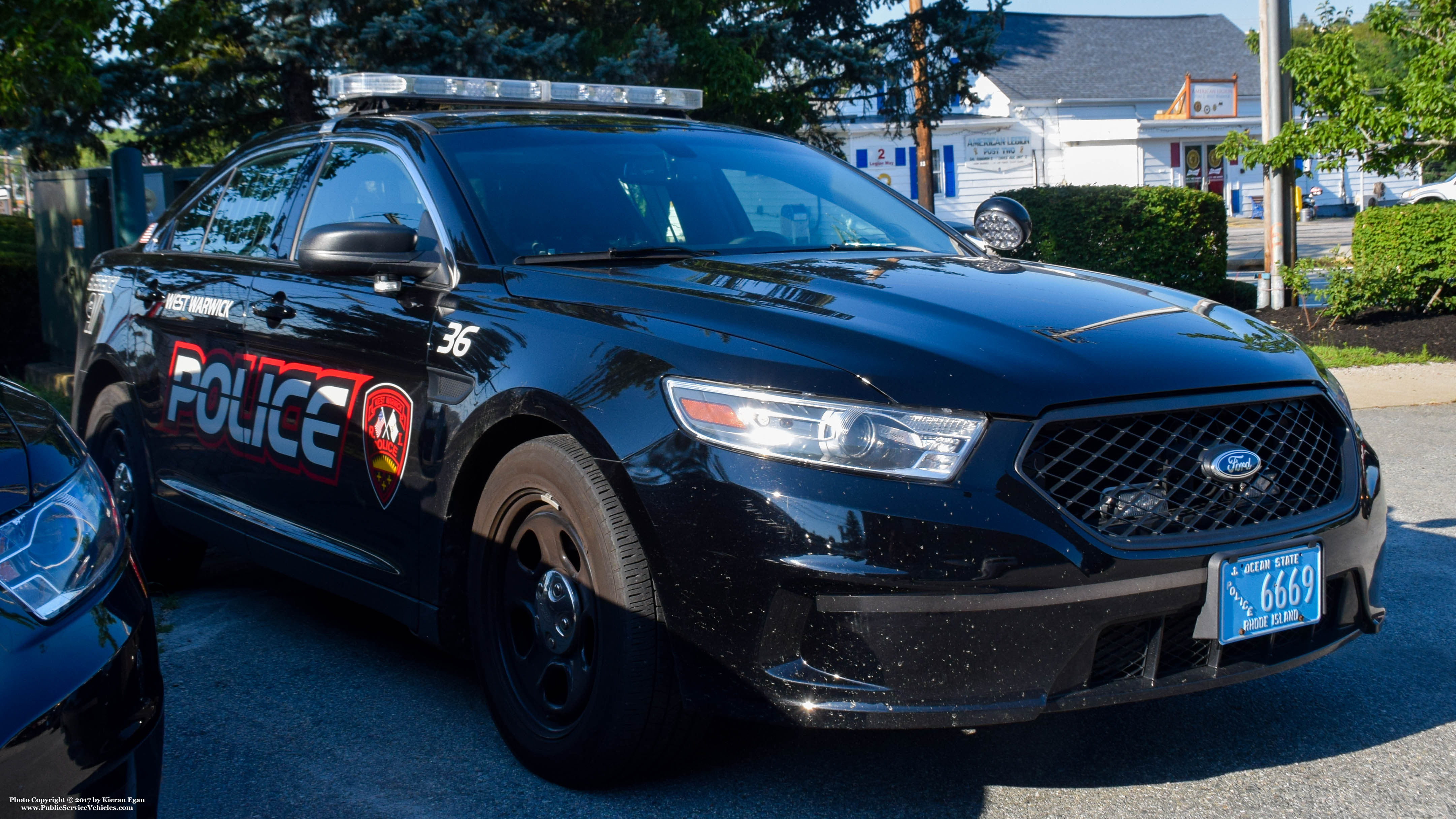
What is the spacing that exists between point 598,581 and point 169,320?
2.58 metres

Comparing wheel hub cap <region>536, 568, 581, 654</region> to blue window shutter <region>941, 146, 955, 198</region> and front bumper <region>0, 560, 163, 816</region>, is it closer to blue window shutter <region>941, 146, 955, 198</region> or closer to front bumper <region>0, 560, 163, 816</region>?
front bumper <region>0, 560, 163, 816</region>

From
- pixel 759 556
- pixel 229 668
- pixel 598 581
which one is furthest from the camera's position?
pixel 229 668

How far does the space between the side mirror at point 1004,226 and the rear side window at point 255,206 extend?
236 centimetres

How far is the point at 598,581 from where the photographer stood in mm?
2902

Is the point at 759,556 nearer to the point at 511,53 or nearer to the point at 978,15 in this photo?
the point at 511,53

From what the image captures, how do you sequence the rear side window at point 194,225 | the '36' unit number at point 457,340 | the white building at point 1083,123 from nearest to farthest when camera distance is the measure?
the '36' unit number at point 457,340
the rear side window at point 194,225
the white building at point 1083,123

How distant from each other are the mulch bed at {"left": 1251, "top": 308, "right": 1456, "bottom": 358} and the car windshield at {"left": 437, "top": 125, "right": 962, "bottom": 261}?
288 inches

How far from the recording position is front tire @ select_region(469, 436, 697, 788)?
112 inches

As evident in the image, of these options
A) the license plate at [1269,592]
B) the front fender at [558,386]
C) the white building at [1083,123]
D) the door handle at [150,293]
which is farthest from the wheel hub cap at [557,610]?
the white building at [1083,123]

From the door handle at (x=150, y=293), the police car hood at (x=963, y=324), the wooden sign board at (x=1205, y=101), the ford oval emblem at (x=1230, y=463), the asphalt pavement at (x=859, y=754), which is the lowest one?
the asphalt pavement at (x=859, y=754)

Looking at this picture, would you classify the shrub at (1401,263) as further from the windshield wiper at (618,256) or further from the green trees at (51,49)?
the green trees at (51,49)

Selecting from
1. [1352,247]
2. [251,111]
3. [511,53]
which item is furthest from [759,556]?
[251,111]

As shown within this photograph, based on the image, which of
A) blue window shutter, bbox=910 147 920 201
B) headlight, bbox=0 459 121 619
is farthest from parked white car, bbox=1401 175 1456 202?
headlight, bbox=0 459 121 619

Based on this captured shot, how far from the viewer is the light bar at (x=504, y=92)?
4496 mm
